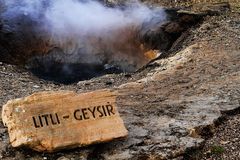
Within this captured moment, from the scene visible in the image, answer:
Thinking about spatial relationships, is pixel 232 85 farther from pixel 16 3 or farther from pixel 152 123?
pixel 16 3

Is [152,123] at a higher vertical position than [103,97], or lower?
lower

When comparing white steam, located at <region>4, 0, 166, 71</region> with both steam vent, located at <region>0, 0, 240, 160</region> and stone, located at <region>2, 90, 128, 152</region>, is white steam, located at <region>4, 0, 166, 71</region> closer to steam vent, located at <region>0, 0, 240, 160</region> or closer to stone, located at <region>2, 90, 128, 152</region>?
steam vent, located at <region>0, 0, 240, 160</region>

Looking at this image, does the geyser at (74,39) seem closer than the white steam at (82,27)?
Yes

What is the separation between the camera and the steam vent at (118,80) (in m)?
4.78

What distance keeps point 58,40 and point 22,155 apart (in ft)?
16.5

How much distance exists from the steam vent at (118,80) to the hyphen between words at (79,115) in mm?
10

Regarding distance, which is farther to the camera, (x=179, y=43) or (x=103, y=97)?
(x=179, y=43)

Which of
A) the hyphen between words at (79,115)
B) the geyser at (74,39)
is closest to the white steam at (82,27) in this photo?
the geyser at (74,39)

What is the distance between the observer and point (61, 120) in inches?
188

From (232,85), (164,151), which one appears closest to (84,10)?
(232,85)

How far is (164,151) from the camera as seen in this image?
16.1 ft

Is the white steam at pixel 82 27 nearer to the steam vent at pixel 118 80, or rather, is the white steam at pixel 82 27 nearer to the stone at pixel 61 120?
the steam vent at pixel 118 80

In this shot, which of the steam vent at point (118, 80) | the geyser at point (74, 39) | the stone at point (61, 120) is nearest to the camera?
the stone at point (61, 120)

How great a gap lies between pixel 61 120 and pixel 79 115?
202 millimetres
